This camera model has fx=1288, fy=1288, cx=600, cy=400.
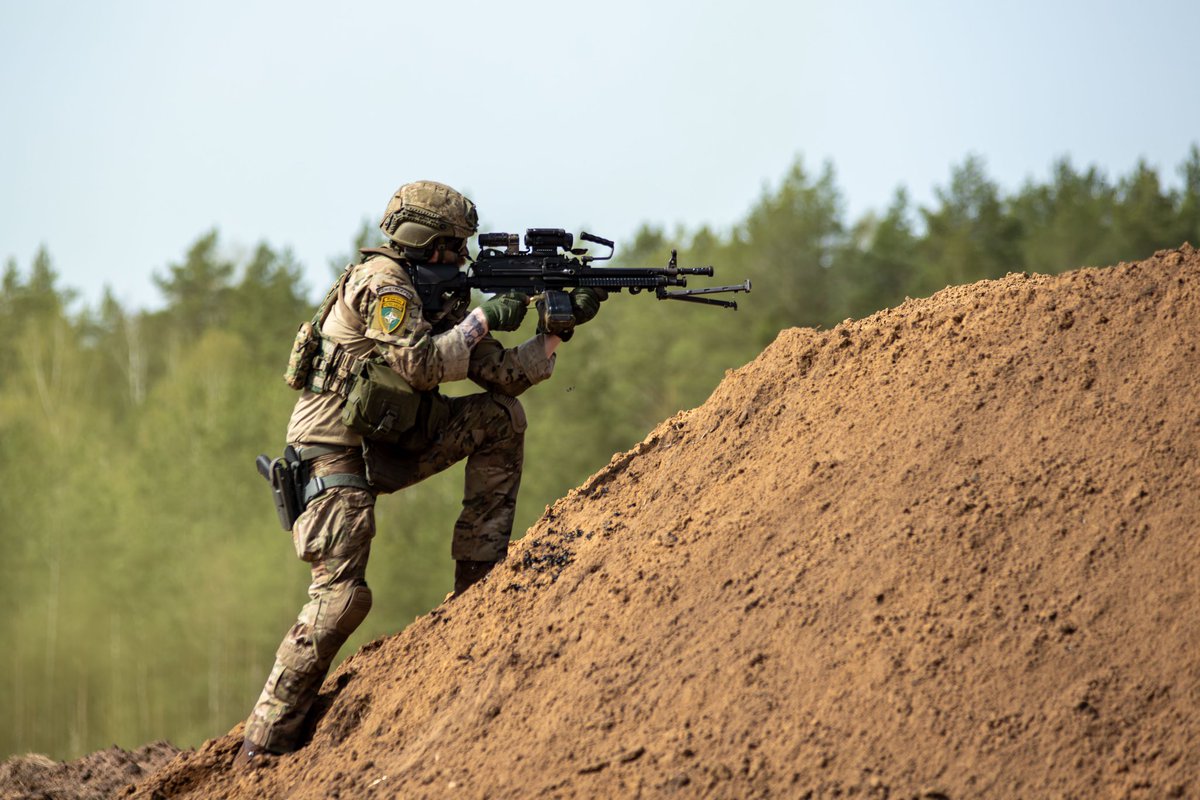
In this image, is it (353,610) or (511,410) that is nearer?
(353,610)

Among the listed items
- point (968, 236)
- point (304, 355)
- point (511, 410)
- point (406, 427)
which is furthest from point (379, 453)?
point (968, 236)

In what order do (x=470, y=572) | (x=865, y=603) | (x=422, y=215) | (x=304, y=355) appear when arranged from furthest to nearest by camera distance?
(x=470, y=572) < (x=422, y=215) < (x=304, y=355) < (x=865, y=603)

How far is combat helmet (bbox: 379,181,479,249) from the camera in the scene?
22.0 ft

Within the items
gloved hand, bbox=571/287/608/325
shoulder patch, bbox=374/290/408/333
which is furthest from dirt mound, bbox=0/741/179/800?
gloved hand, bbox=571/287/608/325

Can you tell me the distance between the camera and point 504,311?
6648 mm

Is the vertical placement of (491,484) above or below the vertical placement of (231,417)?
below

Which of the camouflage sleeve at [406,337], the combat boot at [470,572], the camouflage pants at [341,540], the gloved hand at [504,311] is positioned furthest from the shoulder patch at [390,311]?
the combat boot at [470,572]

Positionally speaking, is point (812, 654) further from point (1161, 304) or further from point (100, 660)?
point (100, 660)

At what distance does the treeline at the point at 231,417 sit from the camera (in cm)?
3120

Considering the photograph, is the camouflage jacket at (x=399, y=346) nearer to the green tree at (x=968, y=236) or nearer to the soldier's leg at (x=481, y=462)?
the soldier's leg at (x=481, y=462)

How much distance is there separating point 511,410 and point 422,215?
1.14m

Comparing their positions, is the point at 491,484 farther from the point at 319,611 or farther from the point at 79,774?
the point at 79,774

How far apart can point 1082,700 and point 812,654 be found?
1031mm

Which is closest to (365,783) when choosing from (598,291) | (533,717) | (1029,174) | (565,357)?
(533,717)
